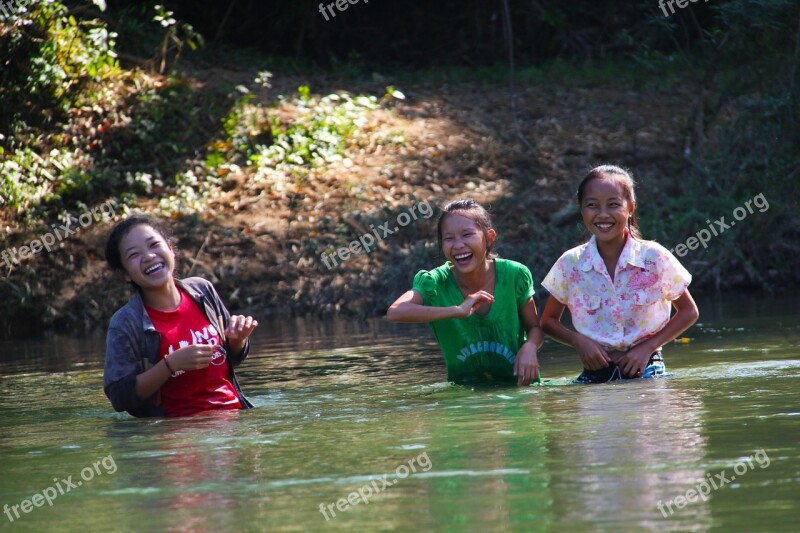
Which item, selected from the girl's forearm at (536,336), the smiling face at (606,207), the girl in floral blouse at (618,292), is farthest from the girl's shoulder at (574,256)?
the girl's forearm at (536,336)

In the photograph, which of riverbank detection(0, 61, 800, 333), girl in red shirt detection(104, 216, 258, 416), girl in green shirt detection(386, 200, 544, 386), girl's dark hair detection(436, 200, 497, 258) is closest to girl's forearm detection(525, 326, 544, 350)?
girl in green shirt detection(386, 200, 544, 386)

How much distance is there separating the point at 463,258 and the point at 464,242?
94 millimetres

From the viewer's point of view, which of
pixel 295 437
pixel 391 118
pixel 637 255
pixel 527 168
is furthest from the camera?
pixel 391 118

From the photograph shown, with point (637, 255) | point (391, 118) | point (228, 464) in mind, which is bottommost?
point (228, 464)

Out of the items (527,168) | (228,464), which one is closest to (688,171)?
(527,168)

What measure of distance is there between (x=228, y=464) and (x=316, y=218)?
30.3 feet

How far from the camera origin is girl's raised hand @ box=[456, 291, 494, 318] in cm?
581

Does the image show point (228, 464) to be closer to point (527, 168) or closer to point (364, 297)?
point (364, 297)

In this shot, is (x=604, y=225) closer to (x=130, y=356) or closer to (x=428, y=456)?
(x=428, y=456)

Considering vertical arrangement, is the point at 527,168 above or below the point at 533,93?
below

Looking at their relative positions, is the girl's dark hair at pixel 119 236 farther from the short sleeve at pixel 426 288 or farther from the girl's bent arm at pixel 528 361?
the girl's bent arm at pixel 528 361

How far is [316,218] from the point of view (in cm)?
1347

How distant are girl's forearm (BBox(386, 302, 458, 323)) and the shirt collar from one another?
92 centimetres

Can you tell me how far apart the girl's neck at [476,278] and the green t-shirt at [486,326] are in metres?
0.04
